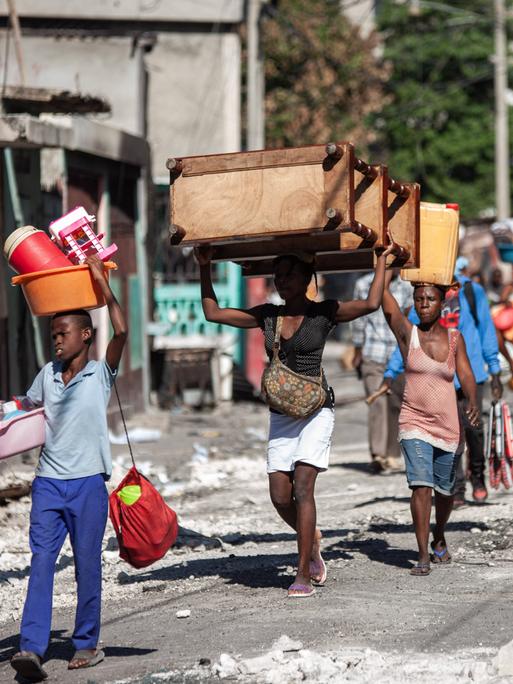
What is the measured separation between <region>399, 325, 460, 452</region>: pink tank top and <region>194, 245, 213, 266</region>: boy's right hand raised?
1378 mm

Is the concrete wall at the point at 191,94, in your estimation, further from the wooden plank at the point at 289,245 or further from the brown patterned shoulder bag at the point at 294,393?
the brown patterned shoulder bag at the point at 294,393

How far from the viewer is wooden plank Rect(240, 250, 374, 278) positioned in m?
7.50

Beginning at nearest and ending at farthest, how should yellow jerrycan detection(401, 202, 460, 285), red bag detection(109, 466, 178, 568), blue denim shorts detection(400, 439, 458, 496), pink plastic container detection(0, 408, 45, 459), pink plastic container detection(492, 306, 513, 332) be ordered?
pink plastic container detection(0, 408, 45, 459) < red bag detection(109, 466, 178, 568) < blue denim shorts detection(400, 439, 458, 496) < yellow jerrycan detection(401, 202, 460, 285) < pink plastic container detection(492, 306, 513, 332)

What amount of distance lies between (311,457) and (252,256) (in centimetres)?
114

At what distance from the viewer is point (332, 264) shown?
7.62 meters

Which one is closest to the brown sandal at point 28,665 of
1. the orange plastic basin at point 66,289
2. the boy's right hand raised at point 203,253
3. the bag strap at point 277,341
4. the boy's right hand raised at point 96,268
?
the orange plastic basin at point 66,289

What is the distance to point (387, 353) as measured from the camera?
12227mm

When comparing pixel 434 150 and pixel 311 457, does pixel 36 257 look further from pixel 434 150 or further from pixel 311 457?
pixel 434 150

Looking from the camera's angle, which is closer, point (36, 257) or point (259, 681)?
point (259, 681)

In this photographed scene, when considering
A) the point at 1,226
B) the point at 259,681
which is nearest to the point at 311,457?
the point at 259,681

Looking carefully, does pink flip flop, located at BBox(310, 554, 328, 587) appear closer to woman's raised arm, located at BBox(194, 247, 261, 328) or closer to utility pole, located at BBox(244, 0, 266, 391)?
woman's raised arm, located at BBox(194, 247, 261, 328)

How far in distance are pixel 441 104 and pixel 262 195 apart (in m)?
33.7

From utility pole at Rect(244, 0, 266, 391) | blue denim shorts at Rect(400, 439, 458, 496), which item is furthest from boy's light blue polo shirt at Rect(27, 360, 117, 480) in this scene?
utility pole at Rect(244, 0, 266, 391)

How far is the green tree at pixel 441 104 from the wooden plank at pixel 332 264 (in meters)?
32.4
